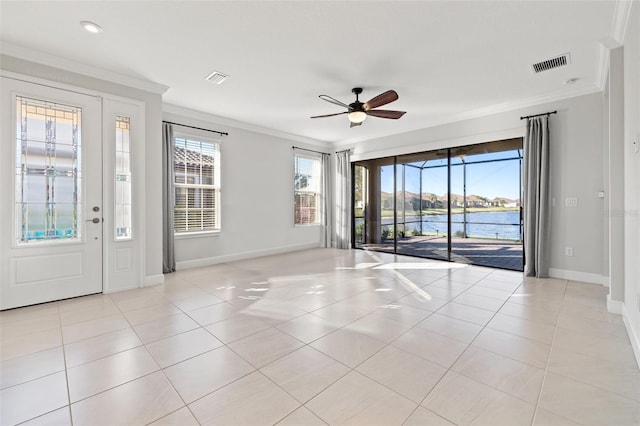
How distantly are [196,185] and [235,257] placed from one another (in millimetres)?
1656

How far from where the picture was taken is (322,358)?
7.17 ft

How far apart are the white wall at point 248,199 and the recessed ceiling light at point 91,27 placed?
2117 mm

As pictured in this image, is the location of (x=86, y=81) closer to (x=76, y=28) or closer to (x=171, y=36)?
(x=76, y=28)

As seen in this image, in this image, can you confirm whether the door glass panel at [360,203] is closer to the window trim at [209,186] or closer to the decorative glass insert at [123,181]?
the window trim at [209,186]

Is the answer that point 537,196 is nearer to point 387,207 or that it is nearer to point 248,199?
point 387,207

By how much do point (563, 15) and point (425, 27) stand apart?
3.94 feet

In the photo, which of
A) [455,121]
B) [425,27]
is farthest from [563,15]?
[455,121]

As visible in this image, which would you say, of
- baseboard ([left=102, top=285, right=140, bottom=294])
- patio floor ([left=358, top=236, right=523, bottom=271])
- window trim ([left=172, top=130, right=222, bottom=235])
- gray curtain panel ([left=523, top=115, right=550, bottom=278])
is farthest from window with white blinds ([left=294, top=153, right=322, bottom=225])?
gray curtain panel ([left=523, top=115, right=550, bottom=278])

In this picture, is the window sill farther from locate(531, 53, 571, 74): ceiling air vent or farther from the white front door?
locate(531, 53, 571, 74): ceiling air vent

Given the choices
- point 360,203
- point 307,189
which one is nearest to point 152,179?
point 307,189

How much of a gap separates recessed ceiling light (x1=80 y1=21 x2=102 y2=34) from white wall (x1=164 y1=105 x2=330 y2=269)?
83.4 inches

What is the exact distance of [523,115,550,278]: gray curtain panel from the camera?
442 cm

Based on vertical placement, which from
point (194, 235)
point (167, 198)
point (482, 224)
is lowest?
point (194, 235)

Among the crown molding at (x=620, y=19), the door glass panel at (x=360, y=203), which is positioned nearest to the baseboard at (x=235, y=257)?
the door glass panel at (x=360, y=203)
